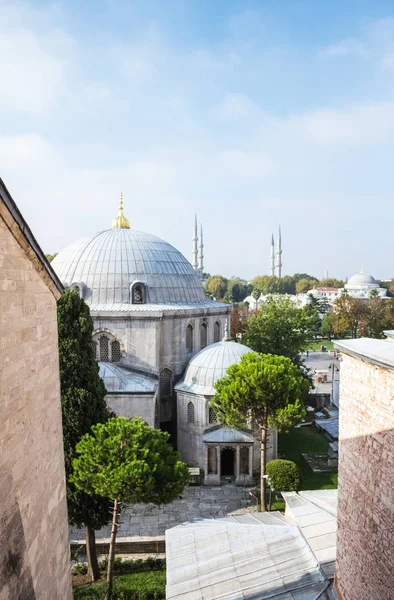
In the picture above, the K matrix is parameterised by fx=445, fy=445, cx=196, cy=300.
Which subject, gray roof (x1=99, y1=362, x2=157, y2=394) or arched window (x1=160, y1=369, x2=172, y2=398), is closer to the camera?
gray roof (x1=99, y1=362, x2=157, y2=394)

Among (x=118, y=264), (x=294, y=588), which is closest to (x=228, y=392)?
(x=294, y=588)

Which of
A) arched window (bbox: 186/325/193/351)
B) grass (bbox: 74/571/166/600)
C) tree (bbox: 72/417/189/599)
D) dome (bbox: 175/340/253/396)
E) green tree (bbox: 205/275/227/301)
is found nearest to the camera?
tree (bbox: 72/417/189/599)

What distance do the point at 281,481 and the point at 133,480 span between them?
263 inches

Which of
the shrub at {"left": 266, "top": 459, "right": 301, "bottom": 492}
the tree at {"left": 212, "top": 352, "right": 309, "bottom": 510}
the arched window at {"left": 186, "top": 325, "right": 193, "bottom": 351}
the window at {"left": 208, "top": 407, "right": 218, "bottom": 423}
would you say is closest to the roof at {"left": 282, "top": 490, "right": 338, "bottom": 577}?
the shrub at {"left": 266, "top": 459, "right": 301, "bottom": 492}

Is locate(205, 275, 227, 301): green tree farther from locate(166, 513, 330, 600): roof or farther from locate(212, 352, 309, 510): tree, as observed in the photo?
locate(166, 513, 330, 600): roof

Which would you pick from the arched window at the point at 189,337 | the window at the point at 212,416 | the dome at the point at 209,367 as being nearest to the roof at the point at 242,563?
the window at the point at 212,416

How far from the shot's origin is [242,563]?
32.1 ft

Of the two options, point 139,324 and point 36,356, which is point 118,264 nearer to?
point 139,324

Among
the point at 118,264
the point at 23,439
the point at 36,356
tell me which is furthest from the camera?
the point at 118,264

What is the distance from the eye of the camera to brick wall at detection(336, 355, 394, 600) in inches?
252

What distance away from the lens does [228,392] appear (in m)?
14.5

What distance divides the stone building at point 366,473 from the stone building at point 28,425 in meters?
4.75

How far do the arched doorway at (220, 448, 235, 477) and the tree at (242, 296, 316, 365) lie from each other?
8068 millimetres

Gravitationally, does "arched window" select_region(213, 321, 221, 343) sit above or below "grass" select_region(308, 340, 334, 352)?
above
